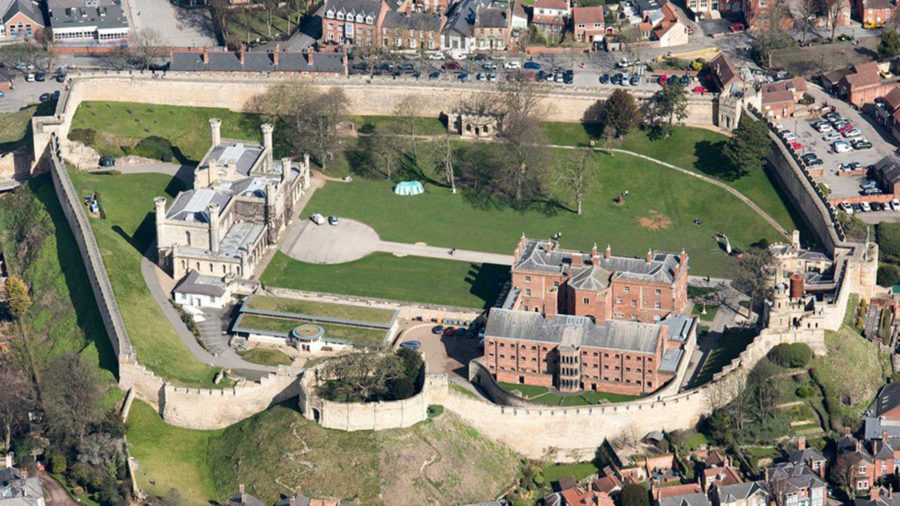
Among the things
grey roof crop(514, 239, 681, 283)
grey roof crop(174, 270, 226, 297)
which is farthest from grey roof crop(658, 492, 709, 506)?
grey roof crop(174, 270, 226, 297)

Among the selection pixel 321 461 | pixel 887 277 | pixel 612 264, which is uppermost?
pixel 612 264

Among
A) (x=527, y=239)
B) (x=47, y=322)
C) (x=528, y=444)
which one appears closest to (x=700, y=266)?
(x=527, y=239)

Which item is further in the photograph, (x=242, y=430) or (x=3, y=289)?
(x=3, y=289)

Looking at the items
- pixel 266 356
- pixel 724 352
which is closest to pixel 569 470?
pixel 724 352

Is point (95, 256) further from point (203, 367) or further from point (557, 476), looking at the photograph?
point (557, 476)

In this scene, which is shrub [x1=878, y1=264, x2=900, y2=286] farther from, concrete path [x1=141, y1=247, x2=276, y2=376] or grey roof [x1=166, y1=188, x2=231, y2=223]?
grey roof [x1=166, y1=188, x2=231, y2=223]

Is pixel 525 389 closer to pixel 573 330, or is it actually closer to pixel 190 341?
pixel 573 330
